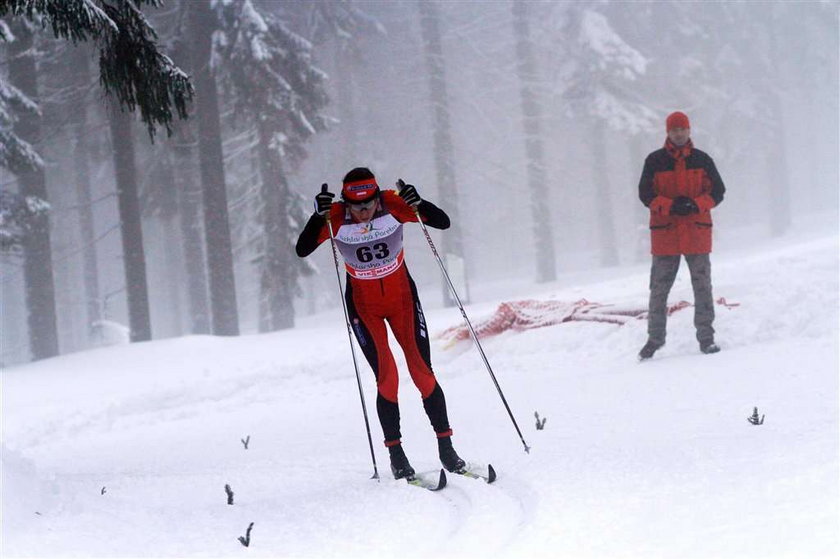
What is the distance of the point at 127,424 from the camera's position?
28.7 feet

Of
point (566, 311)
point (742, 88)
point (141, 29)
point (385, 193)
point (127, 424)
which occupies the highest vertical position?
point (742, 88)

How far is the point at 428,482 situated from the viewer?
449 centimetres

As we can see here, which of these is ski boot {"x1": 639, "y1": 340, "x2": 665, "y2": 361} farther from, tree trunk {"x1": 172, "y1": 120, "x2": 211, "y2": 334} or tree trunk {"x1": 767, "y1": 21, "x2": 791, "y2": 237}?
tree trunk {"x1": 767, "y1": 21, "x2": 791, "y2": 237}

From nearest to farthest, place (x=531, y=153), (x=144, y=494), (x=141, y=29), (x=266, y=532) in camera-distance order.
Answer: (x=266, y=532) → (x=144, y=494) → (x=141, y=29) → (x=531, y=153)

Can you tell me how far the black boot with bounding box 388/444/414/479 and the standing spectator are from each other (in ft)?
12.6

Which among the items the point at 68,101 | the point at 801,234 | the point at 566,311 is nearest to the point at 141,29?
the point at 566,311

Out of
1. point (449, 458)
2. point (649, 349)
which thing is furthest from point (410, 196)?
point (649, 349)

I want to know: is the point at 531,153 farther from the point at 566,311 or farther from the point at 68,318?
the point at 68,318

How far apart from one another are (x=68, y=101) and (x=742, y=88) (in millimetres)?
29619

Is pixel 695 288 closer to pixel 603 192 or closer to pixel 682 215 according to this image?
pixel 682 215

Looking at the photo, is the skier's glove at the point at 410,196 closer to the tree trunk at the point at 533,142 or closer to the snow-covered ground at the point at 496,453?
the snow-covered ground at the point at 496,453

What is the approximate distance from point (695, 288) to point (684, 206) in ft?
2.90

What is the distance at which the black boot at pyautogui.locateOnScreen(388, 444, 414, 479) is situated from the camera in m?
4.65

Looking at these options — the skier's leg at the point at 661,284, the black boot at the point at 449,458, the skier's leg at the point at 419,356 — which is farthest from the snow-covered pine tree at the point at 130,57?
the skier's leg at the point at 661,284
